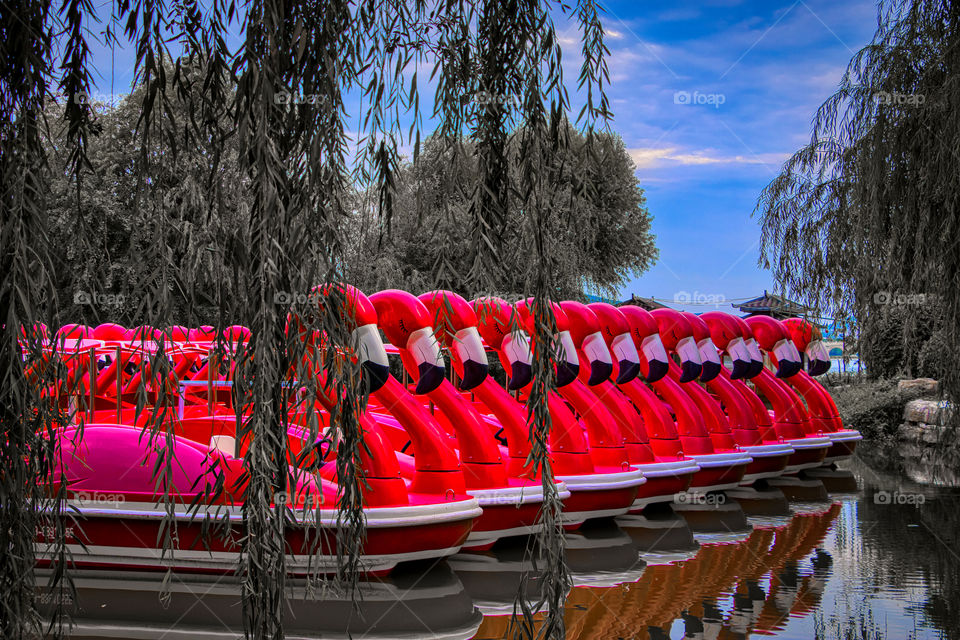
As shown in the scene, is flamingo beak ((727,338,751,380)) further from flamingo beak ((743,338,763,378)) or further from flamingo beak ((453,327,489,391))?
flamingo beak ((453,327,489,391))

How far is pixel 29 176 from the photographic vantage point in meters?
2.65

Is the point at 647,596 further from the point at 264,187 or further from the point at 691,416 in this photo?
the point at 264,187

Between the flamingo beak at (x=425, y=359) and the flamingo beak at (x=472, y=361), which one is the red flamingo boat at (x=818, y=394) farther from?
the flamingo beak at (x=425, y=359)

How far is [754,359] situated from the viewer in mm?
11680

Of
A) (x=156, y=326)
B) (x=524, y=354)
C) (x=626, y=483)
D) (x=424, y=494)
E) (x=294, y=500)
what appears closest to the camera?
(x=156, y=326)

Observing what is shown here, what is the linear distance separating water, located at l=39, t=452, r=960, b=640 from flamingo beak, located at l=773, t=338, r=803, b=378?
4.16 m

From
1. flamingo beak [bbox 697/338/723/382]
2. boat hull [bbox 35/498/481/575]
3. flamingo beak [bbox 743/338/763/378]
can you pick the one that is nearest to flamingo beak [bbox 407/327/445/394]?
boat hull [bbox 35/498/481/575]

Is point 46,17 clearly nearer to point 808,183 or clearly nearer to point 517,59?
point 517,59

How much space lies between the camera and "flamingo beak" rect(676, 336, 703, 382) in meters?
10.3

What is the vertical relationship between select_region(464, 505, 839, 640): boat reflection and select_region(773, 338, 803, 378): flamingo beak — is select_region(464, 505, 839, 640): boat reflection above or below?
below

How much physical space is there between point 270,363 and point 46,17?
4.76 feet

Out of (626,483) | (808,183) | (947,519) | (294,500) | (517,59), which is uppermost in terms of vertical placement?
(808,183)

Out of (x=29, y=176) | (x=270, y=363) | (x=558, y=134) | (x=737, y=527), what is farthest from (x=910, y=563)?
(x=29, y=176)

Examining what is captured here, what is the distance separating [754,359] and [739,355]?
0.34m
